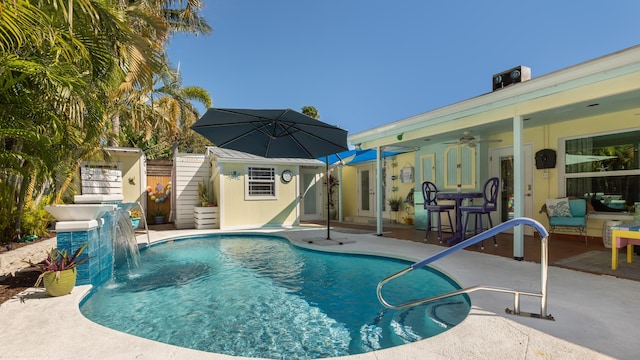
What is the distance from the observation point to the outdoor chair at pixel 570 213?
20.7 feet

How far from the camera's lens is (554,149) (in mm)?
7223

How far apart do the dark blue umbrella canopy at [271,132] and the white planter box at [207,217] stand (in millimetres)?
3874

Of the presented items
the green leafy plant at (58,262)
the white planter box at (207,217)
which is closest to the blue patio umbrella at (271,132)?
the green leafy plant at (58,262)

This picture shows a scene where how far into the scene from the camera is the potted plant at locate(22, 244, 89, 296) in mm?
3414

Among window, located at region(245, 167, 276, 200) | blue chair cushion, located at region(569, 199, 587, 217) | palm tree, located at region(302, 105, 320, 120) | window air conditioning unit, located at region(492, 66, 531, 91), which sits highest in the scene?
palm tree, located at region(302, 105, 320, 120)

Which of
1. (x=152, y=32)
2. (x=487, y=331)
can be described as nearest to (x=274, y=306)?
(x=487, y=331)

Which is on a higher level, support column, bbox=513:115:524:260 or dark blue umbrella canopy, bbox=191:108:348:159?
dark blue umbrella canopy, bbox=191:108:348:159

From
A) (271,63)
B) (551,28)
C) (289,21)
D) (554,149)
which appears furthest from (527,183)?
(271,63)

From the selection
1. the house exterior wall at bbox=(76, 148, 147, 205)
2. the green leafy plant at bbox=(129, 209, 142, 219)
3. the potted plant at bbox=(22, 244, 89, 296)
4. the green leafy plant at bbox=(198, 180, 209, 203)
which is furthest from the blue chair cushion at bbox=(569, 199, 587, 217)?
the house exterior wall at bbox=(76, 148, 147, 205)

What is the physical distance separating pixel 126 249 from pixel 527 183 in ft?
29.8

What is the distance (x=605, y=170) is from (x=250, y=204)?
377 inches

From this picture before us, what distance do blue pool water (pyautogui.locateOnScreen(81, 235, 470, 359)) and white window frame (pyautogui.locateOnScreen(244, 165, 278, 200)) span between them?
5.04m

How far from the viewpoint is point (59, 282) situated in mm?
3439

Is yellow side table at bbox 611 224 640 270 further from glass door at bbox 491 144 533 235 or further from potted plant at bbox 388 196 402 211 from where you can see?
potted plant at bbox 388 196 402 211
